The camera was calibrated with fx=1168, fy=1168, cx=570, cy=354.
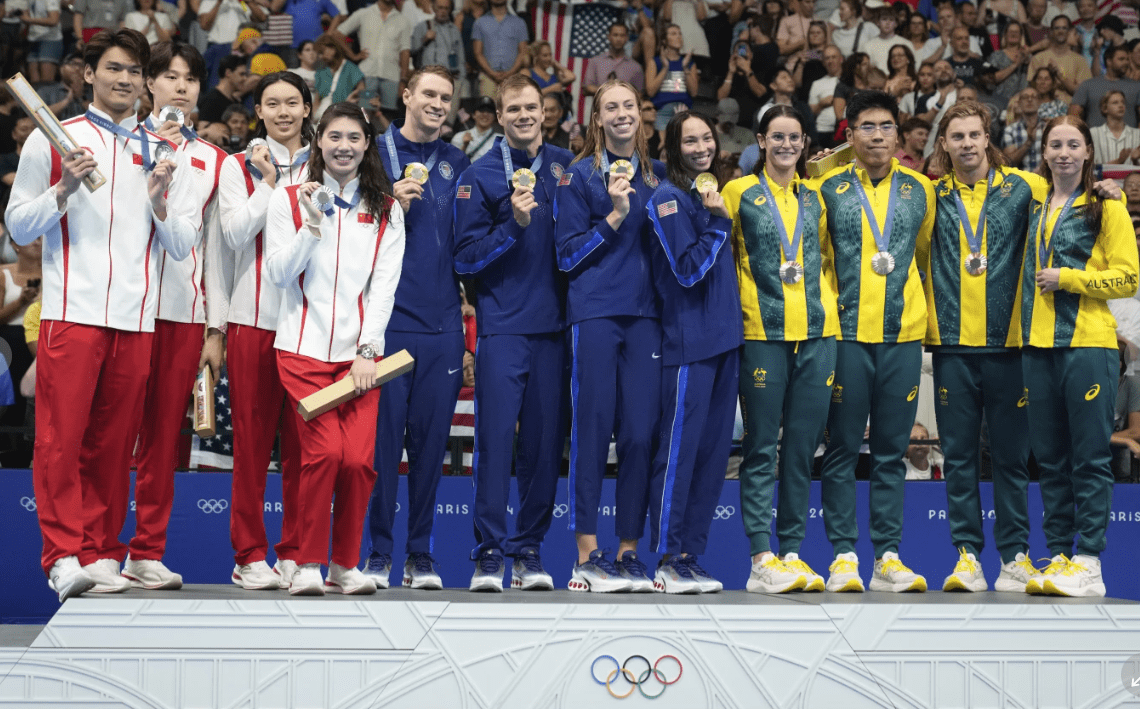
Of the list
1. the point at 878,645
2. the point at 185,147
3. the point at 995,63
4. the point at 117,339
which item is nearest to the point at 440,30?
the point at 995,63

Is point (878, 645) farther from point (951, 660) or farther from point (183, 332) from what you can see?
point (183, 332)

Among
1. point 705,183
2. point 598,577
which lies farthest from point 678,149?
point 598,577

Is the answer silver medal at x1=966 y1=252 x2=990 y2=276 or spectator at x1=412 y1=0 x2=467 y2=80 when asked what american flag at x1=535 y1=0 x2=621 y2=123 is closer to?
spectator at x1=412 y1=0 x2=467 y2=80

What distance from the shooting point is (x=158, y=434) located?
441 cm

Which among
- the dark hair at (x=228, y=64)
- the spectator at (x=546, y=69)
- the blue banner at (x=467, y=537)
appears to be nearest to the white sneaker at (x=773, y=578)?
the blue banner at (x=467, y=537)

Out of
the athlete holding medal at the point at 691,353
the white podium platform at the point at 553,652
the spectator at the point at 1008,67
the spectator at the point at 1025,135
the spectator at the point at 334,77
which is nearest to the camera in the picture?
the white podium platform at the point at 553,652

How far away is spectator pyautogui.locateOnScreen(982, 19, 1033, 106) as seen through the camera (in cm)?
1126

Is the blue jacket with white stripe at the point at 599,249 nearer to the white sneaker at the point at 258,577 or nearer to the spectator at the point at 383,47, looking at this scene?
the white sneaker at the point at 258,577

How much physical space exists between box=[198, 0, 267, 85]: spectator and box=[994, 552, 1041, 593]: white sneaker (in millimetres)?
8082

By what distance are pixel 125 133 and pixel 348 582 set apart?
1.83 meters

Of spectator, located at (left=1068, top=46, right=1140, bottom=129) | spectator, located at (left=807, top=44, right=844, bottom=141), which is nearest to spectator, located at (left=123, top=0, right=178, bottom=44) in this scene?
spectator, located at (left=807, top=44, right=844, bottom=141)

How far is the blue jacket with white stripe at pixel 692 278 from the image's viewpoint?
464 centimetres

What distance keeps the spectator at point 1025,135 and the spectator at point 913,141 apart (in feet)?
3.47

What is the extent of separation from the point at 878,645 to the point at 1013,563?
1.31m
